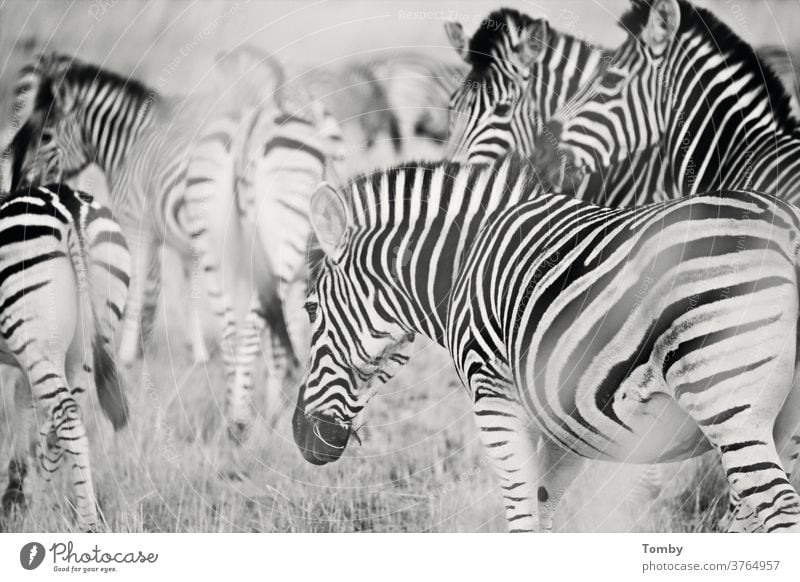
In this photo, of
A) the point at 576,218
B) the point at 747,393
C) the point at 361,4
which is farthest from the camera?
the point at 361,4

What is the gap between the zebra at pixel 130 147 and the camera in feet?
12.8

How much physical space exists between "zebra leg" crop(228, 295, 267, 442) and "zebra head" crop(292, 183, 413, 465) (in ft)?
0.85

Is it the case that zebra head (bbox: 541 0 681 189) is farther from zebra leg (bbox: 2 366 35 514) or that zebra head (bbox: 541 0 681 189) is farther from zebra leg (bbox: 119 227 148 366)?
zebra leg (bbox: 2 366 35 514)

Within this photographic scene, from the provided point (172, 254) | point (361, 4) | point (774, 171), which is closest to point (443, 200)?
point (361, 4)

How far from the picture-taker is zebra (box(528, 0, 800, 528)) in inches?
150

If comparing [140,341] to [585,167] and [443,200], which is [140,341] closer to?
[443,200]

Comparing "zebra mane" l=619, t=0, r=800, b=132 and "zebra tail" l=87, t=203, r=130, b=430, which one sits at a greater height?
"zebra mane" l=619, t=0, r=800, b=132

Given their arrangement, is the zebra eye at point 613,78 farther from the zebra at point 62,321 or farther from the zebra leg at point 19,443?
the zebra leg at point 19,443

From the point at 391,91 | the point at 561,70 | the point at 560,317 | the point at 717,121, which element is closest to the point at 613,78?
the point at 561,70

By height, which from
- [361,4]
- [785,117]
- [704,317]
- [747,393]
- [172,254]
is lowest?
[747,393]

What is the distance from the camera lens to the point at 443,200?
3734mm

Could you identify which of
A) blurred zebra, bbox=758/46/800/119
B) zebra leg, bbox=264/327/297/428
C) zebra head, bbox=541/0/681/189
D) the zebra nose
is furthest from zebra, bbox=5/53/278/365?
blurred zebra, bbox=758/46/800/119

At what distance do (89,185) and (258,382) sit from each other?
1226 millimetres

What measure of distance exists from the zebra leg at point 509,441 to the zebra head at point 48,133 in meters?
2.18
